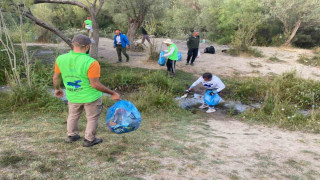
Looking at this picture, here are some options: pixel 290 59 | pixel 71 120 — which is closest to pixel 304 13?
pixel 290 59

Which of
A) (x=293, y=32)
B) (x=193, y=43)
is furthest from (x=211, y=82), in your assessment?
(x=293, y=32)

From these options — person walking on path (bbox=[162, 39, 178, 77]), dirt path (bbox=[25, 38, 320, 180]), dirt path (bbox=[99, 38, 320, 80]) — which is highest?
person walking on path (bbox=[162, 39, 178, 77])

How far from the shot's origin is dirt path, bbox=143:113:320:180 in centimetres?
266

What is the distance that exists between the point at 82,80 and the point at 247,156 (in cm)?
231

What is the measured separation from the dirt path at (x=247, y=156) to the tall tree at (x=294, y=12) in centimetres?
1477

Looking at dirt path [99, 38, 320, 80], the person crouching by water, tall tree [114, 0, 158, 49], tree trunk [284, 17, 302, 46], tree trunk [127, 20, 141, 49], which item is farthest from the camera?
tree trunk [284, 17, 302, 46]

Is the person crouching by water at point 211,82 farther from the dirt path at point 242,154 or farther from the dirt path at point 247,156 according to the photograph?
the dirt path at point 247,156

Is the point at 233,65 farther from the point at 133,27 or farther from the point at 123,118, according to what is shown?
the point at 123,118

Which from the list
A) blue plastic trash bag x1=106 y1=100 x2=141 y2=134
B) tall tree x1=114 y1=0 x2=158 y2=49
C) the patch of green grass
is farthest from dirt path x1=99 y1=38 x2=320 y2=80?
blue plastic trash bag x1=106 y1=100 x2=141 y2=134

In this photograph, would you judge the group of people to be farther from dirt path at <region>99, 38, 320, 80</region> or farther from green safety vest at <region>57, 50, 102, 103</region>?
dirt path at <region>99, 38, 320, 80</region>

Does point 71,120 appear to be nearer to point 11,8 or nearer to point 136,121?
point 136,121

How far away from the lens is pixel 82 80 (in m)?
2.71

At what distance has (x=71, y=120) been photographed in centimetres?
303

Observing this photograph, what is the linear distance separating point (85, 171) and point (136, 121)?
840 millimetres
